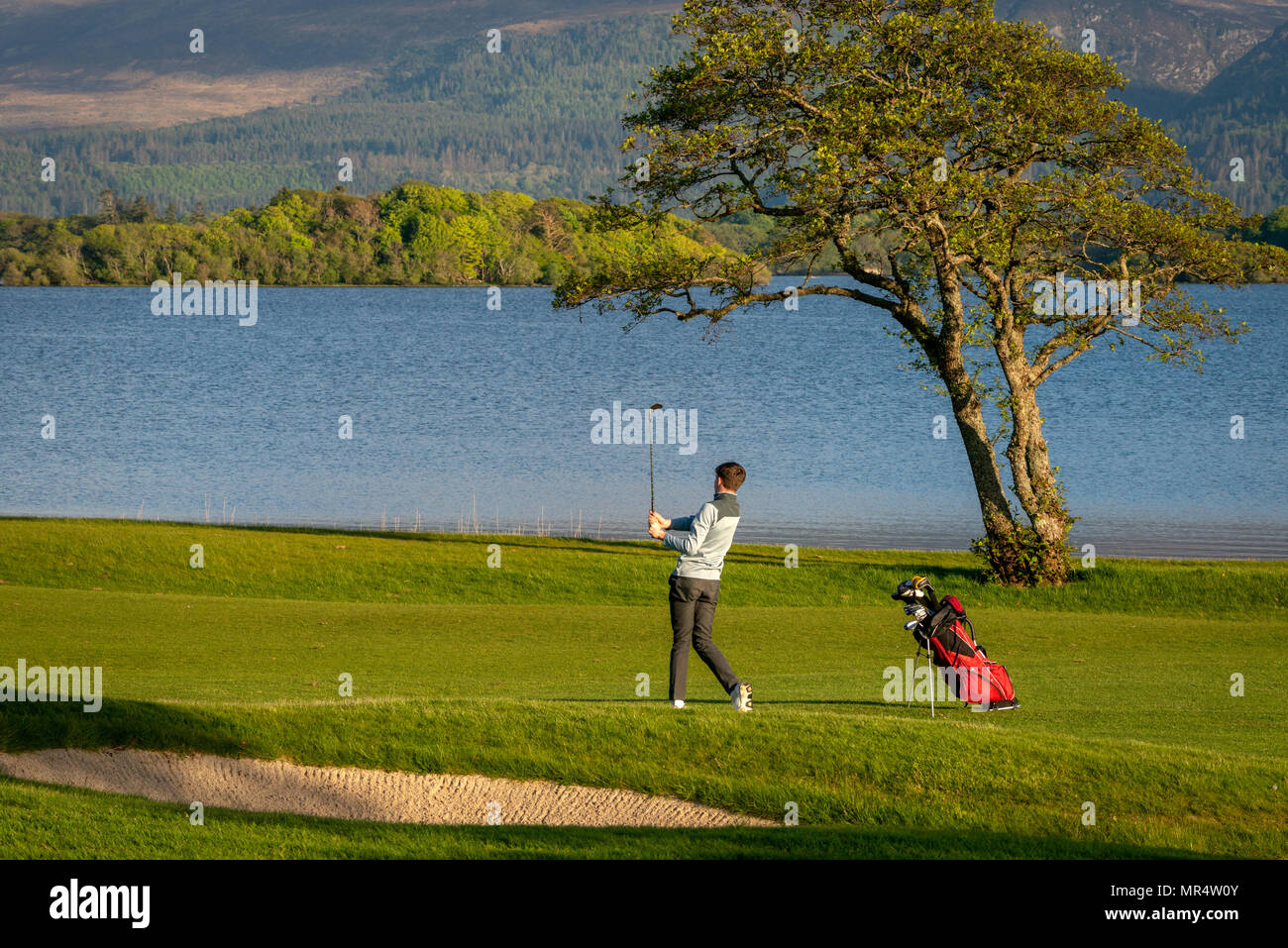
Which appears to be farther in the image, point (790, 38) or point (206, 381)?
point (206, 381)

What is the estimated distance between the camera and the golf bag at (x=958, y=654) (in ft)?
41.1

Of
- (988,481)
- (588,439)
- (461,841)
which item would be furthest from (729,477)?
(588,439)

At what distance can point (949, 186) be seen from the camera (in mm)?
20328

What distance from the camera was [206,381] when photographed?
77.1 meters

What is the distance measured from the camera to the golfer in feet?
35.8

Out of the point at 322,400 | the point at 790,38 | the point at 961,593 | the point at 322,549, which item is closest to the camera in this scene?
the point at 790,38

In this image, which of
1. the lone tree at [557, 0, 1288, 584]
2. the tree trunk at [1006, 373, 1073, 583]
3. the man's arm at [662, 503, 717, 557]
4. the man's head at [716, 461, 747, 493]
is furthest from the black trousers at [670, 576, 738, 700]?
the tree trunk at [1006, 373, 1073, 583]

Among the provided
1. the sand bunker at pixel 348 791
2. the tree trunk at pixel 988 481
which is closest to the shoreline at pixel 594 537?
the tree trunk at pixel 988 481

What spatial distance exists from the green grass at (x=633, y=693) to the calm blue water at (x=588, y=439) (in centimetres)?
993

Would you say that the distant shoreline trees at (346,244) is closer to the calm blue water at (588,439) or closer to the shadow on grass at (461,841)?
the calm blue water at (588,439)

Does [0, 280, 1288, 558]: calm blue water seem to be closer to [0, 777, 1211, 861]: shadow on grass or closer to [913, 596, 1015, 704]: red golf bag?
[913, 596, 1015, 704]: red golf bag

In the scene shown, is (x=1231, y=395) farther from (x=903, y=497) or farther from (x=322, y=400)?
(x=322, y=400)
